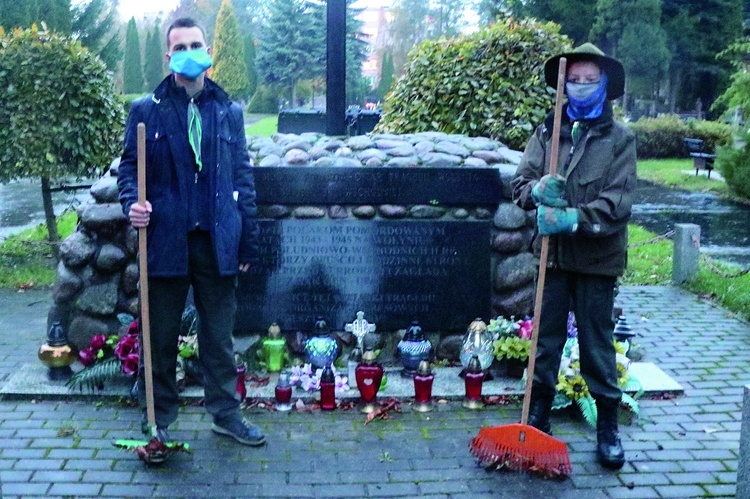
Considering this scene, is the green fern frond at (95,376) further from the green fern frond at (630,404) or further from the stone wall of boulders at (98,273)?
Answer: the green fern frond at (630,404)

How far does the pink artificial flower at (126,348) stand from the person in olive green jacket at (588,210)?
246cm

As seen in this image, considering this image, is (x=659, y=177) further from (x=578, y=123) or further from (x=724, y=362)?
(x=578, y=123)

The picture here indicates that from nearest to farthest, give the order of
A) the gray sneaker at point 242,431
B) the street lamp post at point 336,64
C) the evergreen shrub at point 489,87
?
the gray sneaker at point 242,431
the street lamp post at point 336,64
the evergreen shrub at point 489,87

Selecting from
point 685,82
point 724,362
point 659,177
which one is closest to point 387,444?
point 724,362

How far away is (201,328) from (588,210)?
81.6 inches

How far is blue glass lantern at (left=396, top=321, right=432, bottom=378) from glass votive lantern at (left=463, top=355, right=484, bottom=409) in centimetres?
46

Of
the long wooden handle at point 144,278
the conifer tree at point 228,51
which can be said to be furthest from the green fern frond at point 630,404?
the conifer tree at point 228,51

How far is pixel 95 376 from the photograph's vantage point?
5.03 meters

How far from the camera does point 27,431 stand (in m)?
4.55

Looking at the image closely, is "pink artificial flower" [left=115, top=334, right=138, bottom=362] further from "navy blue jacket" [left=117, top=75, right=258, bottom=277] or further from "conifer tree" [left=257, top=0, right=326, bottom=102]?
"conifer tree" [left=257, top=0, right=326, bottom=102]

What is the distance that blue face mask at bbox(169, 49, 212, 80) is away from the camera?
159 inches

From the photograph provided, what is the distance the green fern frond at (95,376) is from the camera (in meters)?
5.03

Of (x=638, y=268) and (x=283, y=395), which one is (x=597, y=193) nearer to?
(x=283, y=395)

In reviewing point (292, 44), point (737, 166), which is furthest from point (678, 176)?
point (292, 44)
